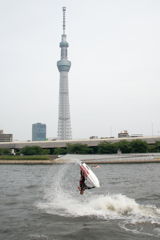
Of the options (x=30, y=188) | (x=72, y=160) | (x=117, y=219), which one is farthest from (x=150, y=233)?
(x=72, y=160)

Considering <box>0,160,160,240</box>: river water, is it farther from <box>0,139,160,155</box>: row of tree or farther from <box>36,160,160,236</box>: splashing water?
<box>0,139,160,155</box>: row of tree

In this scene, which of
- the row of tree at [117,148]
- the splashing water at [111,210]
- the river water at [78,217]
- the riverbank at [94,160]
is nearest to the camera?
the river water at [78,217]

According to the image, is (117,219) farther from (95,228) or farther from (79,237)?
(79,237)

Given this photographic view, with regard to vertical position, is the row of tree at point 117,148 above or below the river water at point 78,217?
above

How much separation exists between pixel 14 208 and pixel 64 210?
181 inches

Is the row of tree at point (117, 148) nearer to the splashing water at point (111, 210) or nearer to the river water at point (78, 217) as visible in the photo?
the river water at point (78, 217)

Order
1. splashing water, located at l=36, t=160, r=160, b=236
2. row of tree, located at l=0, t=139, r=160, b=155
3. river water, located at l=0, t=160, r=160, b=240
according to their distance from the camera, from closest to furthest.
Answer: river water, located at l=0, t=160, r=160, b=240 < splashing water, located at l=36, t=160, r=160, b=236 < row of tree, located at l=0, t=139, r=160, b=155

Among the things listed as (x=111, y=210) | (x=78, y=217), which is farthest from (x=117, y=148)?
(x=78, y=217)

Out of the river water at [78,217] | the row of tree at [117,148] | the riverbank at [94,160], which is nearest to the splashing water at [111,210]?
the river water at [78,217]

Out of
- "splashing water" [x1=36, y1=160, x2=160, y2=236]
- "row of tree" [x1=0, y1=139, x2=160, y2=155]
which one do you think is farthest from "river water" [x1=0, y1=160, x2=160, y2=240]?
"row of tree" [x1=0, y1=139, x2=160, y2=155]

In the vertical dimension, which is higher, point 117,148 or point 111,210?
point 117,148

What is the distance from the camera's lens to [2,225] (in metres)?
16.4

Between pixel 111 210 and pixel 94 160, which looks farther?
pixel 94 160

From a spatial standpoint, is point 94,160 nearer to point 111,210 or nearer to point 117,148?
point 117,148
